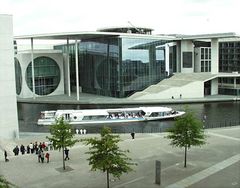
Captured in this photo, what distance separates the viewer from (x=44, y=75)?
7594cm

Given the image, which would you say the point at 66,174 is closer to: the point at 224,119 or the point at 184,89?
the point at 224,119

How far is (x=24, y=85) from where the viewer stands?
73.2m

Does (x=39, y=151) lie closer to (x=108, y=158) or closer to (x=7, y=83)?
(x=108, y=158)

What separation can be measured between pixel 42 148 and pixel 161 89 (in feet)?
134

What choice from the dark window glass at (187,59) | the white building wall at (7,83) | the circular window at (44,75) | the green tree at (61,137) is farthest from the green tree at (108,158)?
the dark window glass at (187,59)

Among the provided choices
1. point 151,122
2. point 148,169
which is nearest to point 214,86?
point 151,122

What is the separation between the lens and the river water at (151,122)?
143 feet

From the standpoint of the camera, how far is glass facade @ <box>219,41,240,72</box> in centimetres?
8050

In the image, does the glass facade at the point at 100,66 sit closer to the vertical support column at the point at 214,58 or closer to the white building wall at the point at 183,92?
the white building wall at the point at 183,92

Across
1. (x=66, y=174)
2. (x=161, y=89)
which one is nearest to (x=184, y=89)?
(x=161, y=89)

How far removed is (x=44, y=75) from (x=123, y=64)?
18.0 m

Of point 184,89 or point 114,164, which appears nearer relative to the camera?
point 114,164

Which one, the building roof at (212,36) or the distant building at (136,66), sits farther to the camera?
the distant building at (136,66)

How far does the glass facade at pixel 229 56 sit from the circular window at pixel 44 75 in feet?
120
